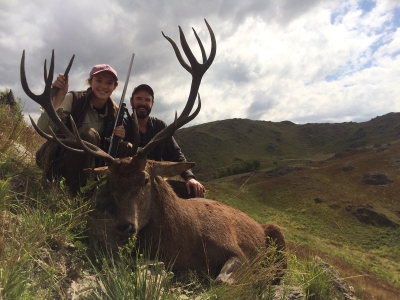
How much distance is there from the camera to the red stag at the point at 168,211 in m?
4.45

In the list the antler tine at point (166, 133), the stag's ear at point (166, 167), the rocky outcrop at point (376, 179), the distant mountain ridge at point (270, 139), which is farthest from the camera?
the distant mountain ridge at point (270, 139)

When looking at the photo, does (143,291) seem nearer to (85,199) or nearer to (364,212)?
(85,199)

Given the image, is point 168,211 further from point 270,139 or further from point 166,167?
point 270,139

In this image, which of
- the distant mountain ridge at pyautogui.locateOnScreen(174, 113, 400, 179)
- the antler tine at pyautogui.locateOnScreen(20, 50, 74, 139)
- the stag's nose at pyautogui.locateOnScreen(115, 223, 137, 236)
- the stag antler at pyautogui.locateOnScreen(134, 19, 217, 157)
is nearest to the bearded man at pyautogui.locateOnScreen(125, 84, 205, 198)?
the stag antler at pyautogui.locateOnScreen(134, 19, 217, 157)

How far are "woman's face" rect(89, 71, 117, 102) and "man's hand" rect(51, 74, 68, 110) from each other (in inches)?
20.5

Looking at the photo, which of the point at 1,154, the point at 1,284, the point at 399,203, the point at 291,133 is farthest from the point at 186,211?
the point at 291,133

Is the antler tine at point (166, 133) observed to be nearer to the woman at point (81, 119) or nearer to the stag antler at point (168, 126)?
the stag antler at point (168, 126)

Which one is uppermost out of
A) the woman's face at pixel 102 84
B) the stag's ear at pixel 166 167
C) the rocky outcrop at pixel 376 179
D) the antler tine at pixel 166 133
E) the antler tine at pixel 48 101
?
the woman's face at pixel 102 84

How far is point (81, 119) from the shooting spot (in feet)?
18.6

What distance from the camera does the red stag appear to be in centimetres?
445

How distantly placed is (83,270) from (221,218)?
2.38 m

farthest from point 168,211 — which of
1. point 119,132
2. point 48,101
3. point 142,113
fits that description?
point 142,113

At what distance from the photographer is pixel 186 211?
5.02m

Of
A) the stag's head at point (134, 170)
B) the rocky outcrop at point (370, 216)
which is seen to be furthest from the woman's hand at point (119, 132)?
the rocky outcrop at point (370, 216)
